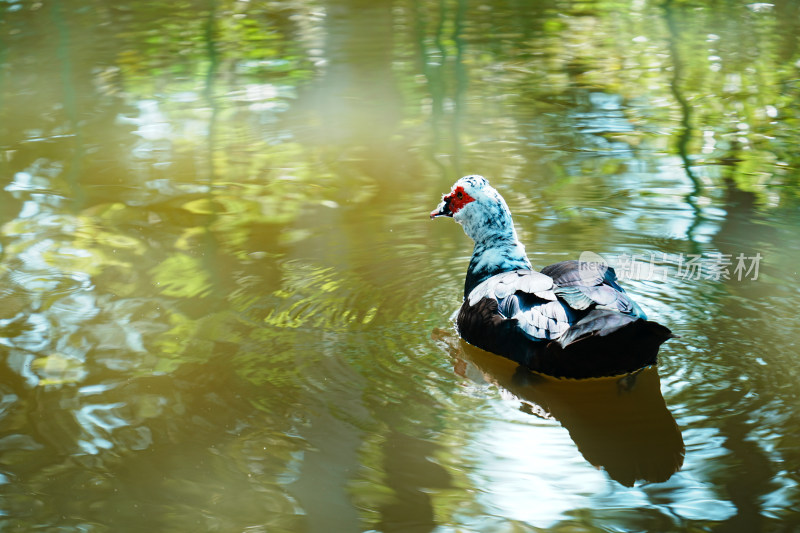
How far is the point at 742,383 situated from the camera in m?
4.66

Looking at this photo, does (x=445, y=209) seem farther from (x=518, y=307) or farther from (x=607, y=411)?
(x=607, y=411)

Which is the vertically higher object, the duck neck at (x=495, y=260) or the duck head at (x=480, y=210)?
the duck head at (x=480, y=210)

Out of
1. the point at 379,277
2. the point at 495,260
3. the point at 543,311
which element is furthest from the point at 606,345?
the point at 379,277

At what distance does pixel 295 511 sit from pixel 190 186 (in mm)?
4869

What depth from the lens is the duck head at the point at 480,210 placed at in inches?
232

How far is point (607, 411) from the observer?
461 cm

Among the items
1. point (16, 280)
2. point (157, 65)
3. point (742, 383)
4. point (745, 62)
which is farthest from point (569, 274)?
point (157, 65)

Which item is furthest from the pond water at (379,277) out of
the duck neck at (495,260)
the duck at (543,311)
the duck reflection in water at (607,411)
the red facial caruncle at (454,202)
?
the red facial caruncle at (454,202)

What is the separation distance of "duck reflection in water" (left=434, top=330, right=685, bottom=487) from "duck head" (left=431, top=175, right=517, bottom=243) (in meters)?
0.89

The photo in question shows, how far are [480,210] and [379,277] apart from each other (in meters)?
0.82

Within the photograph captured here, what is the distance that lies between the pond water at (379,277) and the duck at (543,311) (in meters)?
0.18

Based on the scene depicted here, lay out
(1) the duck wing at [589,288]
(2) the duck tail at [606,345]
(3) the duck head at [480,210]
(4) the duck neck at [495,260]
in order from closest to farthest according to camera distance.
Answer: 1. (2) the duck tail at [606,345]
2. (1) the duck wing at [589,288]
3. (4) the duck neck at [495,260]
4. (3) the duck head at [480,210]

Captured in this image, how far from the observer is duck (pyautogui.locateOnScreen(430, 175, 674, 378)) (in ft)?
14.7

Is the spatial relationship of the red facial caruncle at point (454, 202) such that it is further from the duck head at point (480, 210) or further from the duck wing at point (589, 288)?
the duck wing at point (589, 288)
